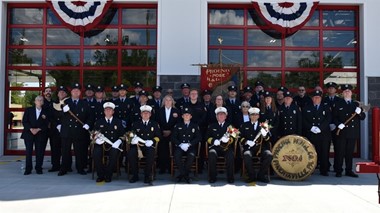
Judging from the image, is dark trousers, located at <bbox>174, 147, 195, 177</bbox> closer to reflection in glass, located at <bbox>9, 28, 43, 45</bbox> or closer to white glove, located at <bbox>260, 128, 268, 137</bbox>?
white glove, located at <bbox>260, 128, 268, 137</bbox>

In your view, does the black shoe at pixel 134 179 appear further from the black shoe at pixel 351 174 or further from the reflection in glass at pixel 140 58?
the black shoe at pixel 351 174

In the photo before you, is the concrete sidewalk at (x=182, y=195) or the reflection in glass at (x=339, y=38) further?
the reflection in glass at (x=339, y=38)

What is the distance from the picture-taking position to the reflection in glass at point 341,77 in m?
11.6

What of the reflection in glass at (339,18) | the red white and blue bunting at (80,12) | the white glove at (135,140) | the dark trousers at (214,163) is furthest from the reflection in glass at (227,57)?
the white glove at (135,140)

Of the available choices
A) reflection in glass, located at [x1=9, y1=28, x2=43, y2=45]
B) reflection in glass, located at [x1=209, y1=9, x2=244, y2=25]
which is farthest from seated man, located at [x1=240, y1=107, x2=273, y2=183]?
reflection in glass, located at [x1=9, y1=28, x2=43, y2=45]

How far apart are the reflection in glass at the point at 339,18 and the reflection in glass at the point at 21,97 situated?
8786 millimetres

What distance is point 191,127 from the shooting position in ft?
27.1

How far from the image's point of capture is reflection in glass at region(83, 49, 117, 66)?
1168 cm

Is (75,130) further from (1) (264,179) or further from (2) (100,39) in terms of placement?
(1) (264,179)

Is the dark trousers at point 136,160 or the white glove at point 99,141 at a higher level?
the white glove at point 99,141

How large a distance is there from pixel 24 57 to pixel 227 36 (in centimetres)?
601

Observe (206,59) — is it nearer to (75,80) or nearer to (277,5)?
(277,5)

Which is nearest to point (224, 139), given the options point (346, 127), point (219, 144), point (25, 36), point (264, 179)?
point (219, 144)

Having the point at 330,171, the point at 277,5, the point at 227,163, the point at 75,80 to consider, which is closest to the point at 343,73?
the point at 277,5
